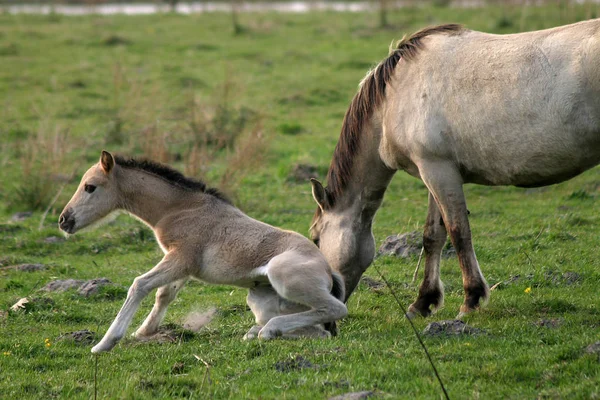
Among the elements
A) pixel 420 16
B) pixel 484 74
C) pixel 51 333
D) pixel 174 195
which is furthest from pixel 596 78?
pixel 420 16

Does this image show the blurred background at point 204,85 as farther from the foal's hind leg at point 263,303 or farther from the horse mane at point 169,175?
the foal's hind leg at point 263,303

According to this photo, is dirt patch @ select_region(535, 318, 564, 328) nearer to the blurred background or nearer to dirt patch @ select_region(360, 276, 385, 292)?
dirt patch @ select_region(360, 276, 385, 292)

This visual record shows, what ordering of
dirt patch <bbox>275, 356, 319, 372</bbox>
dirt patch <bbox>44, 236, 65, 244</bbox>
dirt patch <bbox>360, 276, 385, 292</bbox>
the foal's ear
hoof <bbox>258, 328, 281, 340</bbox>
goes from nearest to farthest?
dirt patch <bbox>275, 356, 319, 372</bbox>, hoof <bbox>258, 328, 281, 340</bbox>, the foal's ear, dirt patch <bbox>360, 276, 385, 292</bbox>, dirt patch <bbox>44, 236, 65, 244</bbox>

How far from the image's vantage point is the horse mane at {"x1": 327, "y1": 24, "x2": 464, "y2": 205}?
7.70m

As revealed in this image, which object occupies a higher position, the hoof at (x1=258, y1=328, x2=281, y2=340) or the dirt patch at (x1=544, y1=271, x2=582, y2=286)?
the hoof at (x1=258, y1=328, x2=281, y2=340)

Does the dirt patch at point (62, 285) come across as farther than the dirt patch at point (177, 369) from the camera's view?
Yes

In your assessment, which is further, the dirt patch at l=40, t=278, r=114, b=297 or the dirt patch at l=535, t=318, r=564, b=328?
the dirt patch at l=40, t=278, r=114, b=297

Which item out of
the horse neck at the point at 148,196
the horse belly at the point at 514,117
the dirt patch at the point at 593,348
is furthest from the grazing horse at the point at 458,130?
the dirt patch at the point at 593,348

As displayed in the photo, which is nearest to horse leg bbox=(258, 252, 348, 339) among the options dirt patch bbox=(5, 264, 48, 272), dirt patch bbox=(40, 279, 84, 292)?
dirt patch bbox=(40, 279, 84, 292)

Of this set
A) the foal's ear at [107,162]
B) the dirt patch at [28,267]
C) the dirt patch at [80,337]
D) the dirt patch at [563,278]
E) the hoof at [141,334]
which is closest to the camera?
the dirt patch at [80,337]

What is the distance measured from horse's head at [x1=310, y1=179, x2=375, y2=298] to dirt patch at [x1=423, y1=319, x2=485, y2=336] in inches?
46.1

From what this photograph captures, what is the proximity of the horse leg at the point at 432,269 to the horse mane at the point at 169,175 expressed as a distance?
1862 mm

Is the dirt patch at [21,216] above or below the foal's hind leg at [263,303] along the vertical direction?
below

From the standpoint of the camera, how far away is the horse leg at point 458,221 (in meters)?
7.23
